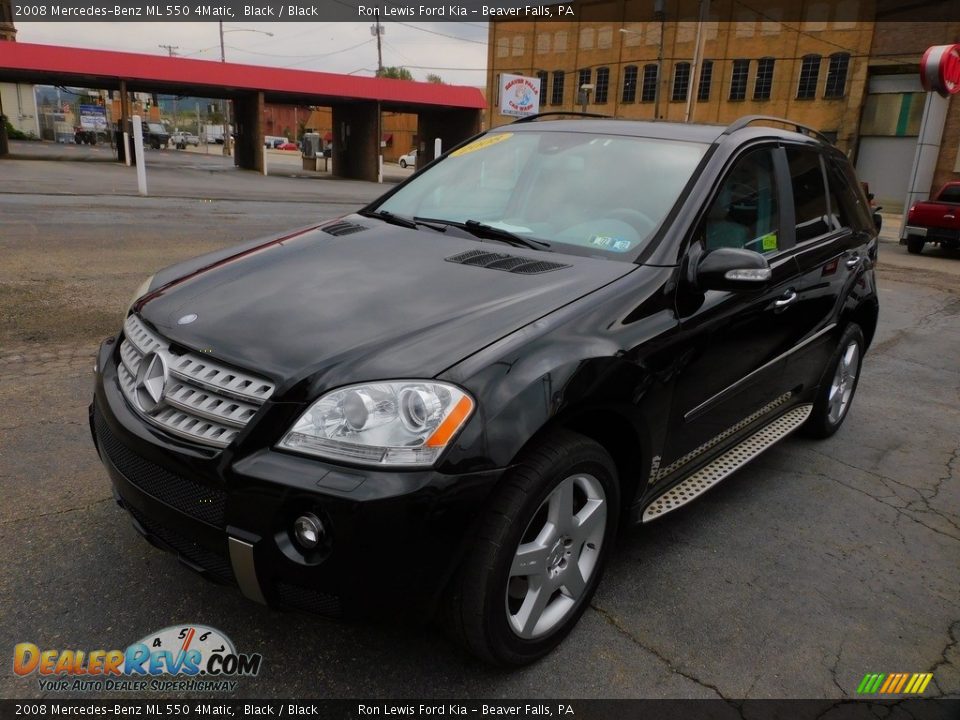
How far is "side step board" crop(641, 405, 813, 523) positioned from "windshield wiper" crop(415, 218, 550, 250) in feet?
3.65

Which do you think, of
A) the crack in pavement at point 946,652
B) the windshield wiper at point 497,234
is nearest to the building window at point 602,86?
the windshield wiper at point 497,234

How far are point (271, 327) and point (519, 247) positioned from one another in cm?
113

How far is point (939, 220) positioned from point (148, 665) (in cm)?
1805

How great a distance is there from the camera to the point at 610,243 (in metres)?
2.92

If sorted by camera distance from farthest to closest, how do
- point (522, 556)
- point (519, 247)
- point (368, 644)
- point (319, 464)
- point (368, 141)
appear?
point (368, 141)
point (519, 247)
point (368, 644)
point (522, 556)
point (319, 464)

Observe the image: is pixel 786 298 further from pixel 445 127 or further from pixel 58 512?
pixel 445 127

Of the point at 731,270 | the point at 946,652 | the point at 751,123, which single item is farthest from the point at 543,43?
the point at 946,652

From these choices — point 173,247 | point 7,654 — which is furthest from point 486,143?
point 173,247

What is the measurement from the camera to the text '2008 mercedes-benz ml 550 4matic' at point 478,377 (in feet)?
6.43

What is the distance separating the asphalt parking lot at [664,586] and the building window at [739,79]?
152 ft

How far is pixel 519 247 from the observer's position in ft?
9.87

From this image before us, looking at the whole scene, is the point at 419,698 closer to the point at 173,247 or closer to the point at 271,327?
the point at 271,327

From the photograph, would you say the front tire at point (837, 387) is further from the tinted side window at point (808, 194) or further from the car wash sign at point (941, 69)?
the car wash sign at point (941, 69)

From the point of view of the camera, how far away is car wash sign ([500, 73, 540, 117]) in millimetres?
35344
